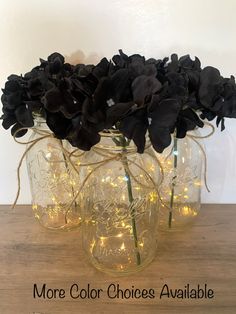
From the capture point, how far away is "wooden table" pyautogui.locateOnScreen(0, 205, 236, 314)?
2.21 ft

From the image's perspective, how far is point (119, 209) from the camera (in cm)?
75

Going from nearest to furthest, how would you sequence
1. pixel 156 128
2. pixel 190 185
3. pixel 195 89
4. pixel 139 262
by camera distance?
pixel 156 128
pixel 195 89
pixel 139 262
pixel 190 185

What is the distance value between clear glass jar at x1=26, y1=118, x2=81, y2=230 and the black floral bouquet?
17 centimetres

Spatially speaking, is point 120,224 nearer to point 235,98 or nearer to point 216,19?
point 235,98

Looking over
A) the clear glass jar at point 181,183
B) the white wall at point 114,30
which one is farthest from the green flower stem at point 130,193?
the white wall at point 114,30

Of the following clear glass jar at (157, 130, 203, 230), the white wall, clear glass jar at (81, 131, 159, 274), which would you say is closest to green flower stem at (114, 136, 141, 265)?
clear glass jar at (81, 131, 159, 274)

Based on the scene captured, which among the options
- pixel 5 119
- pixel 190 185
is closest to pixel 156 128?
pixel 5 119

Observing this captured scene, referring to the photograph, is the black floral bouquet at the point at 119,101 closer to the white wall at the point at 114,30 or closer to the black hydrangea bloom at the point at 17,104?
the black hydrangea bloom at the point at 17,104

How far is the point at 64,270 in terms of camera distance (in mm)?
758

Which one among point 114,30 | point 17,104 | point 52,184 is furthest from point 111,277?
point 114,30

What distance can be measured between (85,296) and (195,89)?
1.35ft

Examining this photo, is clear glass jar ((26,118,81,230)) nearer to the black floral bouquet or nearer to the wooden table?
the wooden table

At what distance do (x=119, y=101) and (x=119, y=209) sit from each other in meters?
0.26

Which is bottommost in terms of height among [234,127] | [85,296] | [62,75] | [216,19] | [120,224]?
[85,296]
